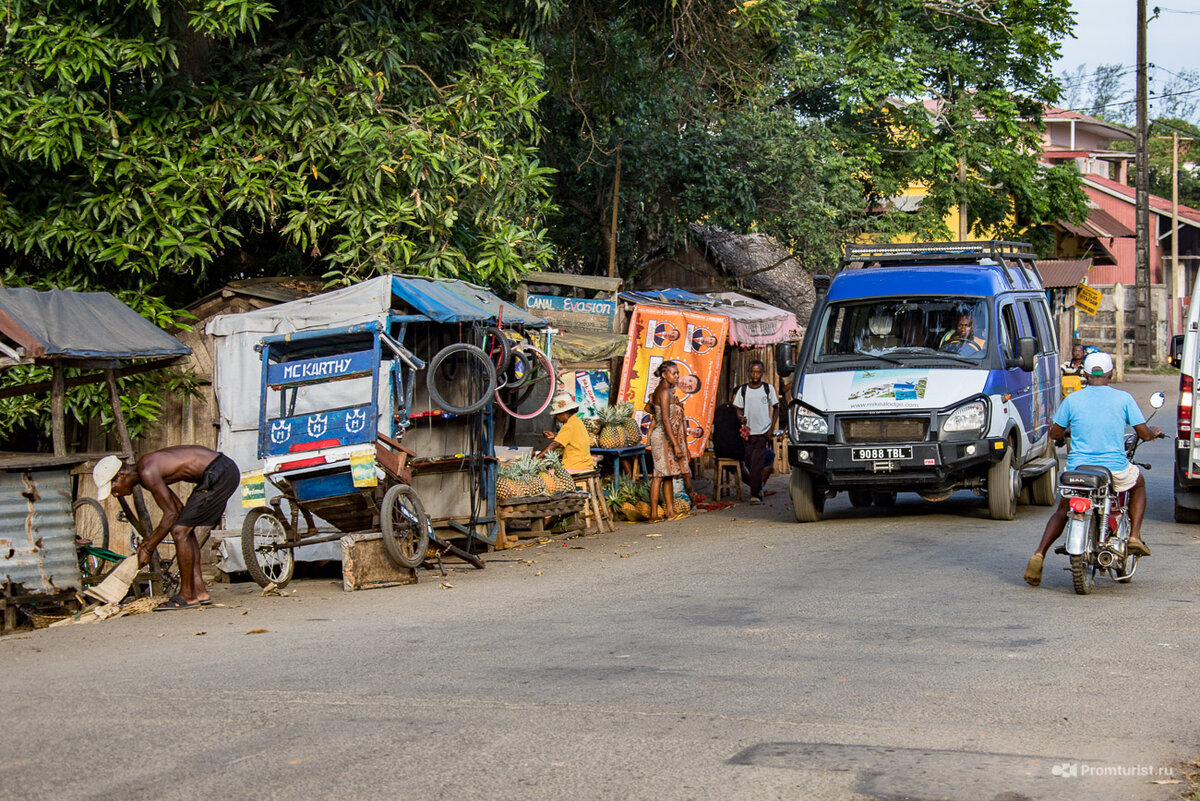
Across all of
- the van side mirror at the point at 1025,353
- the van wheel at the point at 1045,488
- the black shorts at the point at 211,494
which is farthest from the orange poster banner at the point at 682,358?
the black shorts at the point at 211,494

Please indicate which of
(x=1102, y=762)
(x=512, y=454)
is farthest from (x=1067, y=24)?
(x=1102, y=762)

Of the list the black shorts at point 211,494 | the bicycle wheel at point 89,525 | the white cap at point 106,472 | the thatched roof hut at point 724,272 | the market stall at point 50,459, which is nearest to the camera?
the market stall at point 50,459

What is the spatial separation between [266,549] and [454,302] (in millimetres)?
2886

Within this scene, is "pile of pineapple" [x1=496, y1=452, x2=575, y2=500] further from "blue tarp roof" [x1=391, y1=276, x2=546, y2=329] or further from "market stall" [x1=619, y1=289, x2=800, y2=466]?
"market stall" [x1=619, y1=289, x2=800, y2=466]

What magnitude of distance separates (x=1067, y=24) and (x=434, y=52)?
19.0 m

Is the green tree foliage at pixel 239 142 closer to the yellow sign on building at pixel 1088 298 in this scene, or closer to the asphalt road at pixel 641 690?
the asphalt road at pixel 641 690

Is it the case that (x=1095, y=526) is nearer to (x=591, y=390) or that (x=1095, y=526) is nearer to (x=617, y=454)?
(x=617, y=454)

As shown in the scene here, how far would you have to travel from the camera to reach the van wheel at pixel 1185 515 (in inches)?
518

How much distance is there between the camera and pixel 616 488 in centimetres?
1594

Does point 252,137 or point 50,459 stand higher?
point 252,137

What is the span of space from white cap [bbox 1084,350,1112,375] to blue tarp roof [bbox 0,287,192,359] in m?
7.25

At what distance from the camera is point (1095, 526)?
372 inches

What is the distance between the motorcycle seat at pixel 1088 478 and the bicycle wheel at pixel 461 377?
5.31 metres
